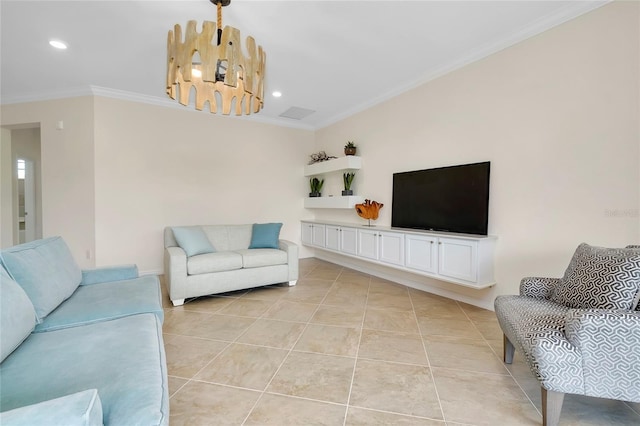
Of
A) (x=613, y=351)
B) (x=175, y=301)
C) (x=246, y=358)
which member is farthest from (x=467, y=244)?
(x=175, y=301)

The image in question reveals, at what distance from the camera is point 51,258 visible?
1.84 m

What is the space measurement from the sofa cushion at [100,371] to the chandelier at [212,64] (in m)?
1.54

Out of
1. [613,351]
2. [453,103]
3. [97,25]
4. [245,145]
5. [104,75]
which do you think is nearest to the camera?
[613,351]

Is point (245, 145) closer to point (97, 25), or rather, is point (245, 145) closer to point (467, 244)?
point (97, 25)

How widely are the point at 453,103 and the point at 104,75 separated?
14.0 feet

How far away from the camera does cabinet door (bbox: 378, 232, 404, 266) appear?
3479 mm

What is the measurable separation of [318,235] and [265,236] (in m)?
1.39

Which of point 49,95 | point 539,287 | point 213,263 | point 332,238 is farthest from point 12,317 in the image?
point 49,95

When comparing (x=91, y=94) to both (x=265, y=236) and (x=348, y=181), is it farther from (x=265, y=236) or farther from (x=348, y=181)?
(x=348, y=181)

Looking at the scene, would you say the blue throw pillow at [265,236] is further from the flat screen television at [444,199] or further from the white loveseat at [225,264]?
the flat screen television at [444,199]

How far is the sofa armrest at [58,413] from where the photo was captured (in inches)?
26.3

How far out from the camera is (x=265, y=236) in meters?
3.95

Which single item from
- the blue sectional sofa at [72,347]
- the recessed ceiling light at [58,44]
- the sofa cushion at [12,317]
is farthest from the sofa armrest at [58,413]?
the recessed ceiling light at [58,44]

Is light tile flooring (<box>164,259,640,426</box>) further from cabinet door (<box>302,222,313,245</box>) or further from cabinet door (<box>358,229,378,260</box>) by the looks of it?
cabinet door (<box>302,222,313,245</box>)
